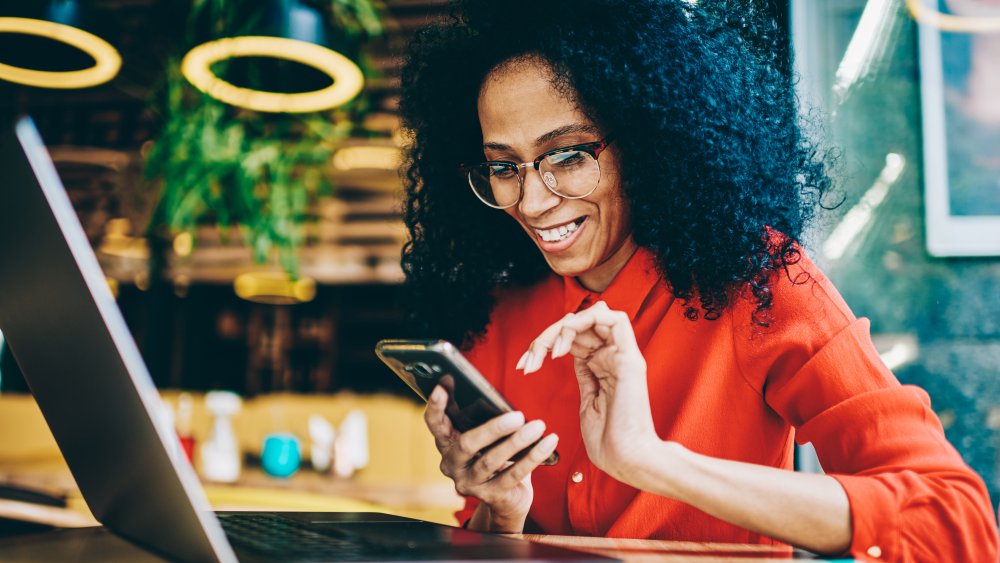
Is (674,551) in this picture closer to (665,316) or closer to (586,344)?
(586,344)

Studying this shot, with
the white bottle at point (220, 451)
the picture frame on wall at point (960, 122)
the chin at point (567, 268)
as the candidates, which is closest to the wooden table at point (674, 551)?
the chin at point (567, 268)

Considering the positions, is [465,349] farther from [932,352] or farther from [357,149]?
[357,149]

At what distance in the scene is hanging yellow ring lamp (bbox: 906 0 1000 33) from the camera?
158cm

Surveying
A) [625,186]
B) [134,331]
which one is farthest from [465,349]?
[134,331]

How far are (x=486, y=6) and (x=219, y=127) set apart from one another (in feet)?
5.82

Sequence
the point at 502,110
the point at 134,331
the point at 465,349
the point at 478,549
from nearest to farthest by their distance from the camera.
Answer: the point at 478,549
the point at 502,110
the point at 465,349
the point at 134,331

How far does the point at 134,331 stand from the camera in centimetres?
965

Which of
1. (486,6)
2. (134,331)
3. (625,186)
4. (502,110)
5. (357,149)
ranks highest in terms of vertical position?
(357,149)

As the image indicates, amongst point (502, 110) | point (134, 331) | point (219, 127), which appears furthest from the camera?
point (134, 331)

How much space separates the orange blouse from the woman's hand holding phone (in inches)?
4.6

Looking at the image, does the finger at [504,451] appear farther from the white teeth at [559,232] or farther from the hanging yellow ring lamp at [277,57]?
the hanging yellow ring lamp at [277,57]

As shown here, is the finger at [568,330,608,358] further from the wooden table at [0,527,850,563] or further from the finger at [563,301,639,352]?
the wooden table at [0,527,850,563]

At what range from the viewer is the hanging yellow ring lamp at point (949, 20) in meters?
1.58

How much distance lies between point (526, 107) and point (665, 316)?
37 cm
